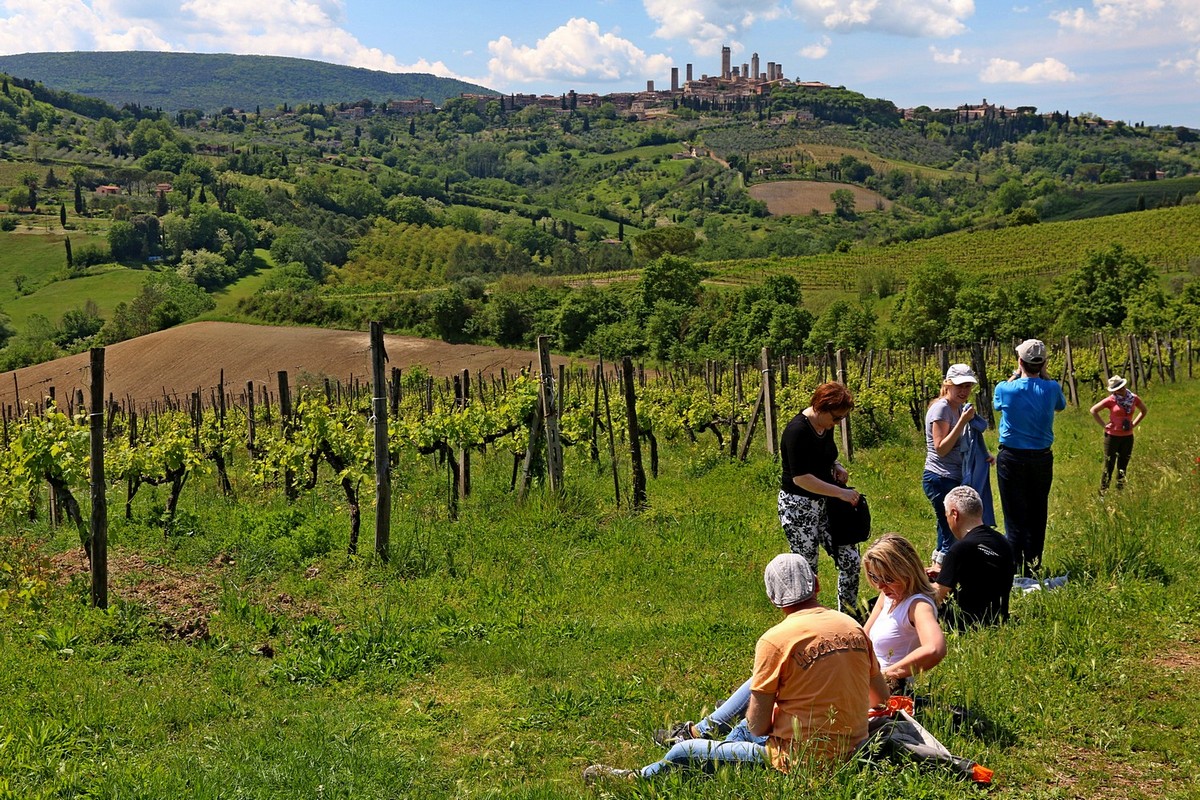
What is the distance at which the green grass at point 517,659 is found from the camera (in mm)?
4430

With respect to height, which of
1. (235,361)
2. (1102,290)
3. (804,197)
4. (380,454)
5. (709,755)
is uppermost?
(804,197)

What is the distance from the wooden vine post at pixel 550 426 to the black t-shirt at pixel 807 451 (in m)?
4.61

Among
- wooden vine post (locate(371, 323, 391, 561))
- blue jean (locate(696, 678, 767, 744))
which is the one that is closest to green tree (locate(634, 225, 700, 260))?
wooden vine post (locate(371, 323, 391, 561))

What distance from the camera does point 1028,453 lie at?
269 inches

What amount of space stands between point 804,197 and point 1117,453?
567ft

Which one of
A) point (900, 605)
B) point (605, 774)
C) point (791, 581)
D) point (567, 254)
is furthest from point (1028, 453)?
point (567, 254)

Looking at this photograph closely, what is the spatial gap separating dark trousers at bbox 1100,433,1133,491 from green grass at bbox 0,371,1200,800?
0.21 meters

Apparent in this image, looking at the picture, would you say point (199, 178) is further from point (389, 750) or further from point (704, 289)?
point (389, 750)

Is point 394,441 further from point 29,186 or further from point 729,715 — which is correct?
point 29,186

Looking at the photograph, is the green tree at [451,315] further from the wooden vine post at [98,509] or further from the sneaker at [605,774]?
the sneaker at [605,774]

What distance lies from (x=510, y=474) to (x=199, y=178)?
15956 cm

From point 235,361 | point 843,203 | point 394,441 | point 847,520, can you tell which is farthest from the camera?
point 843,203

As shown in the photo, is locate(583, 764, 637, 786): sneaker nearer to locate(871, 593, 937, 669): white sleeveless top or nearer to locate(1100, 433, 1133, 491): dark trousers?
locate(871, 593, 937, 669): white sleeveless top

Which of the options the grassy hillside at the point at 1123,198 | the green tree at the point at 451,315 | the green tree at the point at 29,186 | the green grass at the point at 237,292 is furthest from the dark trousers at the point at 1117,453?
the green tree at the point at 29,186
